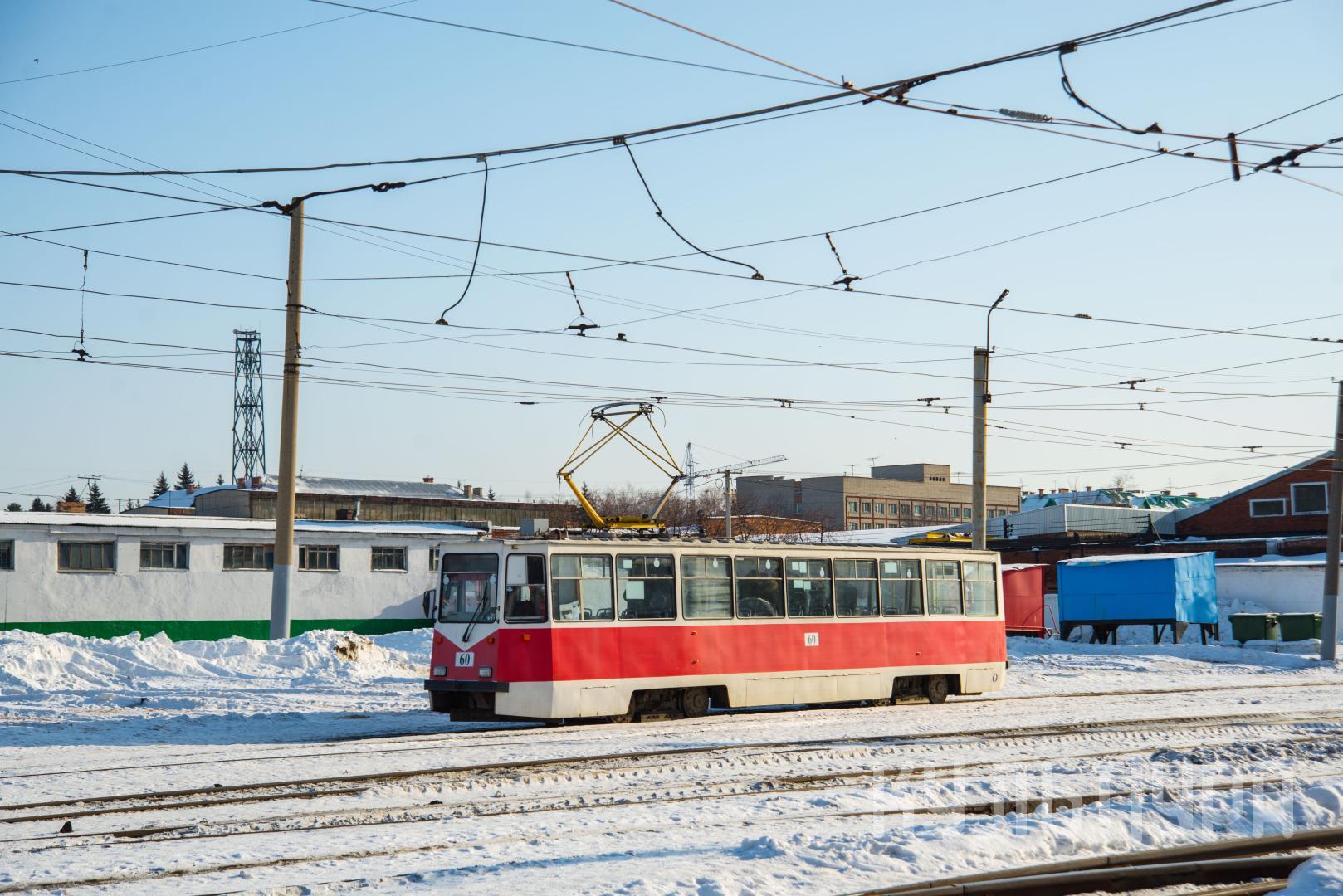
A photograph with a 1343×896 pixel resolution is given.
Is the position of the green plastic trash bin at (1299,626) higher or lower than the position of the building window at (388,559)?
lower

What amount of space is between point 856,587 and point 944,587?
2.19m

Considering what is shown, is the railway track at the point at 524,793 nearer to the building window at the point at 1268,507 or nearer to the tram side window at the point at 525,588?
the tram side window at the point at 525,588

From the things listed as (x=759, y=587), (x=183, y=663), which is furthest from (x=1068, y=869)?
(x=183, y=663)

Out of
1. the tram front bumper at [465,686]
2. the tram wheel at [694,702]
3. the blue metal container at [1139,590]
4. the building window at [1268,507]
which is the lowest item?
the tram wheel at [694,702]

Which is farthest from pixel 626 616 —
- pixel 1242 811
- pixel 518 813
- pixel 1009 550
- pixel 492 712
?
pixel 1009 550

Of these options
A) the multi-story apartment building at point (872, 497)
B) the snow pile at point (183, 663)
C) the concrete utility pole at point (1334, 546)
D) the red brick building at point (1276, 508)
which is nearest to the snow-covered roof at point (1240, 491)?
the red brick building at point (1276, 508)

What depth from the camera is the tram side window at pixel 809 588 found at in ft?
66.5

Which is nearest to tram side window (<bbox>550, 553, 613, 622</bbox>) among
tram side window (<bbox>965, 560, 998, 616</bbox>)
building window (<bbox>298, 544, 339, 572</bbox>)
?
tram side window (<bbox>965, 560, 998, 616</bbox>)

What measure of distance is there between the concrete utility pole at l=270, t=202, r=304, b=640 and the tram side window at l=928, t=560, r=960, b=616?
10481mm

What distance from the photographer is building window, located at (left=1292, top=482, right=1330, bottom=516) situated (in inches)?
2254

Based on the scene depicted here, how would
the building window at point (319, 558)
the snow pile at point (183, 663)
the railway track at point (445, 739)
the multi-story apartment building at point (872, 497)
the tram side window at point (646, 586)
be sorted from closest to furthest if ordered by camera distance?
the railway track at point (445, 739)
the tram side window at point (646, 586)
the snow pile at point (183, 663)
the building window at point (319, 558)
the multi-story apartment building at point (872, 497)

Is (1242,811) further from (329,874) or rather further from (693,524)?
(693,524)

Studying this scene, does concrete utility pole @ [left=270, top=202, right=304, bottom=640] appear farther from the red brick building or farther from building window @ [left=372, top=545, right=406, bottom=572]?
the red brick building

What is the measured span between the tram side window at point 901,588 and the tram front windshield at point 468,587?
6952mm
